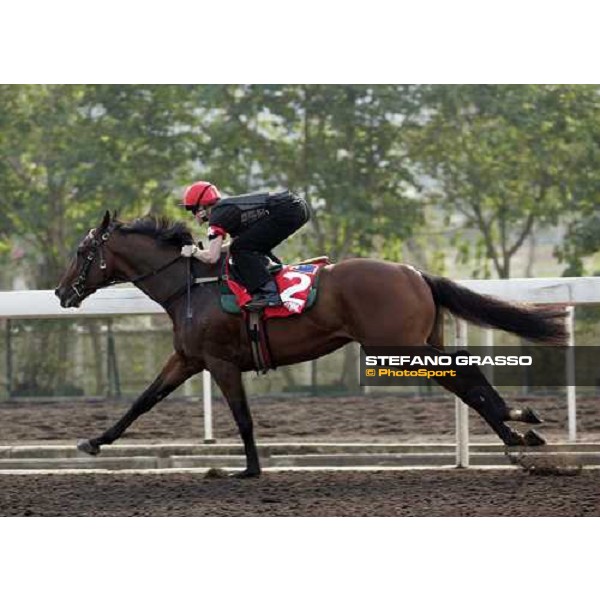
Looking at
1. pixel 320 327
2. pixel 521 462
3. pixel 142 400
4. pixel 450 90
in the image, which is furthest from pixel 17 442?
pixel 450 90

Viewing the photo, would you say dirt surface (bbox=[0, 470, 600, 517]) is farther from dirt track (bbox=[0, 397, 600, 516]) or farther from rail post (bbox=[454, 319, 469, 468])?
rail post (bbox=[454, 319, 469, 468])

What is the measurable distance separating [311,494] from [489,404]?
1.39 m

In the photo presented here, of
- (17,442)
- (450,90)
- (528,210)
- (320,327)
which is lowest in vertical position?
(17,442)

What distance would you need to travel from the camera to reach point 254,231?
29.4 ft

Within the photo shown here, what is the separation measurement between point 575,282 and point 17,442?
19.1 ft

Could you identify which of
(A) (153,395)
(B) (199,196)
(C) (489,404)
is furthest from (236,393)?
(C) (489,404)

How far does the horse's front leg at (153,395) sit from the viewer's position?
30.1ft

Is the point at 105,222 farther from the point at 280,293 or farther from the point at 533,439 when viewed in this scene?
the point at 533,439

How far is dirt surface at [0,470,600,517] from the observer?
7.55 m

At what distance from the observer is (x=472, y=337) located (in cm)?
1714

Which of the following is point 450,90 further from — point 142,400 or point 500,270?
point 142,400

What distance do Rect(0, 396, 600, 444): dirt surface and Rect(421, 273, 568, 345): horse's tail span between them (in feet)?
7.85

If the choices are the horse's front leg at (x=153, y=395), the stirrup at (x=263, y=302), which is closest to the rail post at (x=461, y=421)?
the stirrup at (x=263, y=302)

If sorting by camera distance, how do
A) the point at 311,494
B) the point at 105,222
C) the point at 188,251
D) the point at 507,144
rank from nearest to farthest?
the point at 311,494, the point at 188,251, the point at 105,222, the point at 507,144
